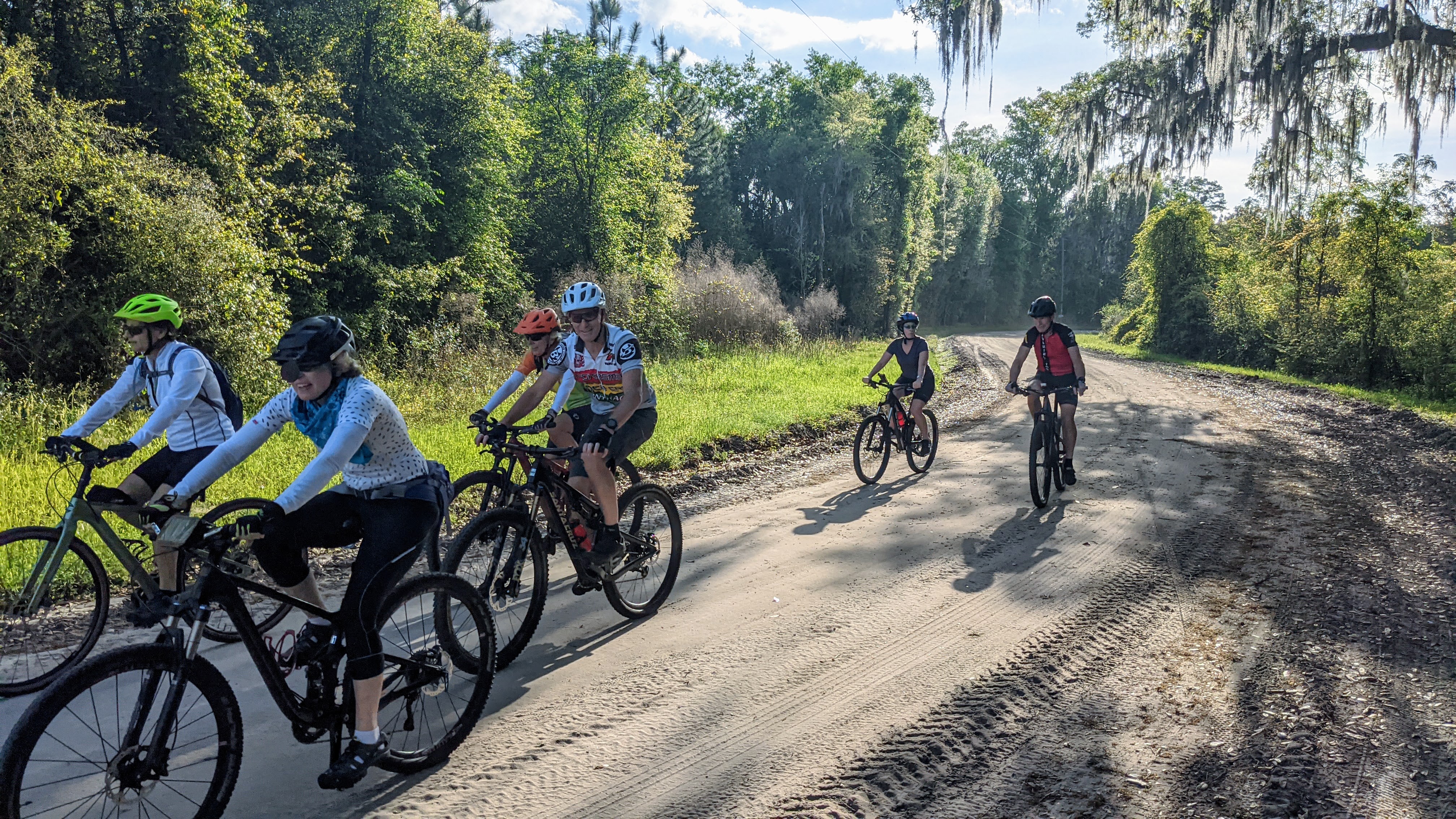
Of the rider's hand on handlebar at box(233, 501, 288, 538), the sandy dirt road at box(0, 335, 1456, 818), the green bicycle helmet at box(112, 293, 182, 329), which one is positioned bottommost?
the sandy dirt road at box(0, 335, 1456, 818)

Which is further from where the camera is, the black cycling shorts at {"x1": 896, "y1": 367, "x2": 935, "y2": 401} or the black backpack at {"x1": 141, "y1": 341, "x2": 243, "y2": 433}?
the black cycling shorts at {"x1": 896, "y1": 367, "x2": 935, "y2": 401}

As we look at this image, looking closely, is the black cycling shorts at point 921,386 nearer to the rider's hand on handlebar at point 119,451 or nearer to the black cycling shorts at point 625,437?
the black cycling shorts at point 625,437

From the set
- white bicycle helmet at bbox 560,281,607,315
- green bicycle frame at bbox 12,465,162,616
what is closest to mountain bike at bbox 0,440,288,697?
green bicycle frame at bbox 12,465,162,616

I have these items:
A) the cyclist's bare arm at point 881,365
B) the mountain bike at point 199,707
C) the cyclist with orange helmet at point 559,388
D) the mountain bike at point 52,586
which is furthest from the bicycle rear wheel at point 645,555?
the cyclist's bare arm at point 881,365

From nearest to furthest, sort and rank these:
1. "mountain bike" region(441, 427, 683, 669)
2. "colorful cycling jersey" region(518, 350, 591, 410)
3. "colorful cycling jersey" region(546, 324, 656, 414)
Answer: "mountain bike" region(441, 427, 683, 669), "colorful cycling jersey" region(546, 324, 656, 414), "colorful cycling jersey" region(518, 350, 591, 410)

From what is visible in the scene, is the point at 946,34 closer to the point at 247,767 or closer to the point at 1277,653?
the point at 1277,653

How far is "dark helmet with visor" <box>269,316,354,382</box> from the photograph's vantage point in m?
3.26

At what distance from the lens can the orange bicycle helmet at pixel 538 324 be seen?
22.5ft

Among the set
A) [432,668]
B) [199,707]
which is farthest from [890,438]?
[199,707]

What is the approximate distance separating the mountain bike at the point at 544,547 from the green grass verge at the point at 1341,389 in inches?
634

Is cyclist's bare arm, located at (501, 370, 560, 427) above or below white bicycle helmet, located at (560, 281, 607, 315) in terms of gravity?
below

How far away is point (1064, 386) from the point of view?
974cm

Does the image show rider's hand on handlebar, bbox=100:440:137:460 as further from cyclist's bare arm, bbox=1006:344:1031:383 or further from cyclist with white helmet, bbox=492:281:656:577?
cyclist's bare arm, bbox=1006:344:1031:383

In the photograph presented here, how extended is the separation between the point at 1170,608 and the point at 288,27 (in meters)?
22.8
